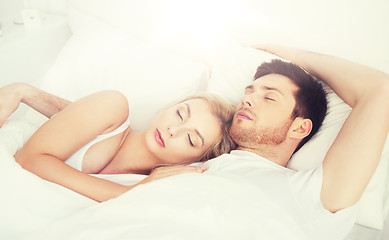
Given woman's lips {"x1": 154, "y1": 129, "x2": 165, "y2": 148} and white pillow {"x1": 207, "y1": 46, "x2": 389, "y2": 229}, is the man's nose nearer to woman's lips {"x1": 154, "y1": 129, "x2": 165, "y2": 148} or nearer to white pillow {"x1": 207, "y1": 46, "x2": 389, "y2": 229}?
white pillow {"x1": 207, "y1": 46, "x2": 389, "y2": 229}

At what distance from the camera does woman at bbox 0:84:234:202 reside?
0.76m

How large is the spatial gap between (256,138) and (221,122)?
121 millimetres

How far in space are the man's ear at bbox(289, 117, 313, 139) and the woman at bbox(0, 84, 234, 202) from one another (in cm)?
18

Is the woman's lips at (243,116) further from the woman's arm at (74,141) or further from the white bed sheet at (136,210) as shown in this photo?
the woman's arm at (74,141)

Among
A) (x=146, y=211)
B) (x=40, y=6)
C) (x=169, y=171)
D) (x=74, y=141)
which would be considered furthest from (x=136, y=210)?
(x=40, y=6)

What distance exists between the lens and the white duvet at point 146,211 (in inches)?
23.9

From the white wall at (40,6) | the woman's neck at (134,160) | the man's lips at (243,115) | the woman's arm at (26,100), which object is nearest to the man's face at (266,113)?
the man's lips at (243,115)

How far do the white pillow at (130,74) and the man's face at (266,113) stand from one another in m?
0.30

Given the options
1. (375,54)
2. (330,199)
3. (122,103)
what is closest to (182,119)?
(122,103)

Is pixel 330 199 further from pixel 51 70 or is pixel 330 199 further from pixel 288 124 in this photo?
pixel 51 70

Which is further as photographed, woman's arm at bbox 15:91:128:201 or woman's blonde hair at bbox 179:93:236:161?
woman's blonde hair at bbox 179:93:236:161

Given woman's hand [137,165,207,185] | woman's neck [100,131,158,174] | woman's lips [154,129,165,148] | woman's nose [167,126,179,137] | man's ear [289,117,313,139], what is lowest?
woman's neck [100,131,158,174]

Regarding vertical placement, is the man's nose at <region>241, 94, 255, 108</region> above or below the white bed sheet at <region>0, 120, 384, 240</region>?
above

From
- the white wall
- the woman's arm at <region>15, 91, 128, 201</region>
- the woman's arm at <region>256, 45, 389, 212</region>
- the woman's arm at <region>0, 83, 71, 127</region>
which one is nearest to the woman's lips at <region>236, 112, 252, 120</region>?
the woman's arm at <region>256, 45, 389, 212</region>
